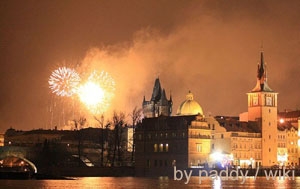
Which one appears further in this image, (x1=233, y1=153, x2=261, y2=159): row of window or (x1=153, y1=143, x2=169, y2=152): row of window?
(x1=233, y1=153, x2=261, y2=159): row of window

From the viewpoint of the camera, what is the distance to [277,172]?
507 ft

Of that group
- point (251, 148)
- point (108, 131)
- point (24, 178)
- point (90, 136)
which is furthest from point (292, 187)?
point (90, 136)

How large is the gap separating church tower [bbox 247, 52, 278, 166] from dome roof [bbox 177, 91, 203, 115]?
962 cm

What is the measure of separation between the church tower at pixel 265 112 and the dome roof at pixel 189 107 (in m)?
9.62

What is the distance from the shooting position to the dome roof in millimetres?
167750

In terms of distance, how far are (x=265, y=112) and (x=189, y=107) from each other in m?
13.3

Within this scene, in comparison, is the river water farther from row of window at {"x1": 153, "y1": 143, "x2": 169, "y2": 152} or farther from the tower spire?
the tower spire

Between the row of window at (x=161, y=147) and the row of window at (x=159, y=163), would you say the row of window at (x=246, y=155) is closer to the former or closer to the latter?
the row of window at (x=161, y=147)

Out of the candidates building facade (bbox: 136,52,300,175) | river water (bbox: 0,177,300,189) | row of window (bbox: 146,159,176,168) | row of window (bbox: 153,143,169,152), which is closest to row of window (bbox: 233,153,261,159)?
building facade (bbox: 136,52,300,175)

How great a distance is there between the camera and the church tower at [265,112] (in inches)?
6614

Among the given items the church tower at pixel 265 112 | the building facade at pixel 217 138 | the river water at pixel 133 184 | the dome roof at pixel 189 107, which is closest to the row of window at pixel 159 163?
the building facade at pixel 217 138

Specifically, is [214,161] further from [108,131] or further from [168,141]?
[108,131]

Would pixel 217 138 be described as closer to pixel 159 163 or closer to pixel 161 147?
pixel 161 147

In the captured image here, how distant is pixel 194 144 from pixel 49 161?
23381mm
